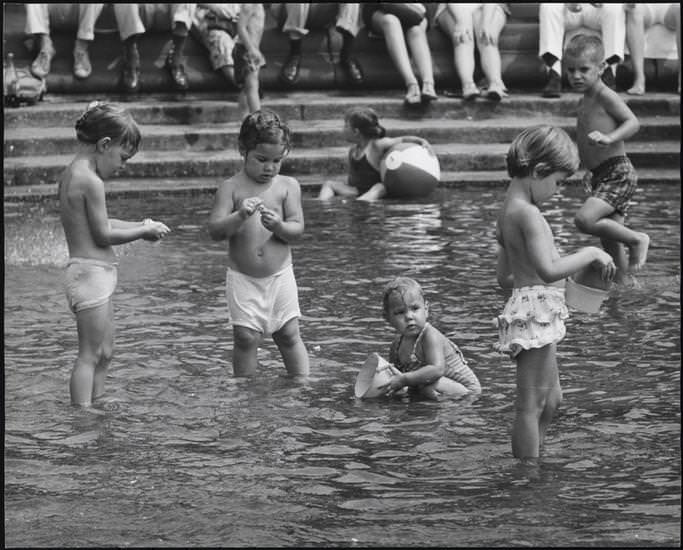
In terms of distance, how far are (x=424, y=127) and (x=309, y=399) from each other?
836cm

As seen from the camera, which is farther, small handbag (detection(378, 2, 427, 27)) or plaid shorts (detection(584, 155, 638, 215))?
small handbag (detection(378, 2, 427, 27))

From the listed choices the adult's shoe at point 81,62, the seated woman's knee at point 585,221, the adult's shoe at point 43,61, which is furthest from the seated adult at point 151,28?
the seated woman's knee at point 585,221

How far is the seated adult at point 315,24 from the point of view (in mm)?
15383

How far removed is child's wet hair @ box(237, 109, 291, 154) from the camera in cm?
655

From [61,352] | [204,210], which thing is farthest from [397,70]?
[61,352]

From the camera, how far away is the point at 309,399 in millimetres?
6590

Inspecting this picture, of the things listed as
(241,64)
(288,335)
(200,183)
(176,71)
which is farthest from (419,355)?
(176,71)

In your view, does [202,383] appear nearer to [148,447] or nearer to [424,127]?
[148,447]

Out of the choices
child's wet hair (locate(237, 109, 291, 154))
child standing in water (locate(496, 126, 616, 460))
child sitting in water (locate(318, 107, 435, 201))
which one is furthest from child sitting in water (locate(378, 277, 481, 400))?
child sitting in water (locate(318, 107, 435, 201))

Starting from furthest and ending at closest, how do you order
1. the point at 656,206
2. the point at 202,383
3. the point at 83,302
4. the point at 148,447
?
the point at 656,206
the point at 202,383
the point at 83,302
the point at 148,447

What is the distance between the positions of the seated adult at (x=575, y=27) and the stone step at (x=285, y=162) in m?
1.09

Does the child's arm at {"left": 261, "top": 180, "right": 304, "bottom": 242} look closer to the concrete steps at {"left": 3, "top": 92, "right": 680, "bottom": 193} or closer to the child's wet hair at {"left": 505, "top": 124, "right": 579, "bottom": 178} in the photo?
the child's wet hair at {"left": 505, "top": 124, "right": 579, "bottom": 178}

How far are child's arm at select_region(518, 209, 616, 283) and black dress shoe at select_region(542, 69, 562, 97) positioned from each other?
10.3 metres

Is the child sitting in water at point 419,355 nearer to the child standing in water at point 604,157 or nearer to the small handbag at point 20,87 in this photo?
the child standing in water at point 604,157
